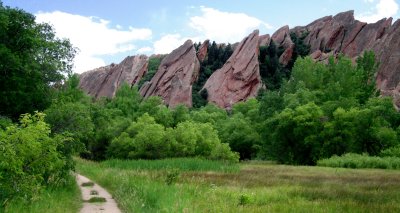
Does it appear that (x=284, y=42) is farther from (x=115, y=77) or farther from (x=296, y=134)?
(x=296, y=134)

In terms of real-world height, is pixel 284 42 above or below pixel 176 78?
above

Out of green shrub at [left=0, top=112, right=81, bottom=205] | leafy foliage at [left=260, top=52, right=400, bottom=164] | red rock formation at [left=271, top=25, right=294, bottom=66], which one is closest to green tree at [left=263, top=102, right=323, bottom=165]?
leafy foliage at [left=260, top=52, right=400, bottom=164]

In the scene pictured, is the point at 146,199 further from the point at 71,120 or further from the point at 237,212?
the point at 71,120

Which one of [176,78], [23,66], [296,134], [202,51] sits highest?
[202,51]

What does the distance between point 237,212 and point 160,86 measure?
340 feet

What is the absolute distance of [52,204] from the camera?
51.6 feet

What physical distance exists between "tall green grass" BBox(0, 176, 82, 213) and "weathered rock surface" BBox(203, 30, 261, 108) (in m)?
87.1

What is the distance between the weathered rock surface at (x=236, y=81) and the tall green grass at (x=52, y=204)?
87.1 m

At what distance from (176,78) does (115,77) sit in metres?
24.7

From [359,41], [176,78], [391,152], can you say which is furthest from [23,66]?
[359,41]

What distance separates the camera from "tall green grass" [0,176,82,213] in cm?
1395

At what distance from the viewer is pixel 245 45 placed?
384 feet

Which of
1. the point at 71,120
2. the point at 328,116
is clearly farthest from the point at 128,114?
the point at 71,120

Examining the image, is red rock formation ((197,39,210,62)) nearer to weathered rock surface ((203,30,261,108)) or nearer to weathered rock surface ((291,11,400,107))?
weathered rock surface ((203,30,261,108))
